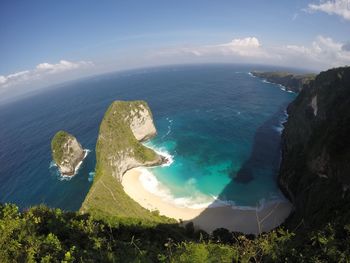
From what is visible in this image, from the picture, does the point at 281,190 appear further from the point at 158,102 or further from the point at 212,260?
the point at 158,102

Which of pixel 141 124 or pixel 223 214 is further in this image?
pixel 141 124

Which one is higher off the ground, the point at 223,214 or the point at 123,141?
the point at 123,141

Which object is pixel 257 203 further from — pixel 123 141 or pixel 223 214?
pixel 123 141

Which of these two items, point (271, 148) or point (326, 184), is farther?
point (271, 148)

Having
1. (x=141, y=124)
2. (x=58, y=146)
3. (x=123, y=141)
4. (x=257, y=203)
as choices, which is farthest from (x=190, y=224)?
(x=58, y=146)

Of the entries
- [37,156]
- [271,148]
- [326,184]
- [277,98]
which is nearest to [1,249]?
[326,184]

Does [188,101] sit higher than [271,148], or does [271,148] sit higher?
[188,101]
